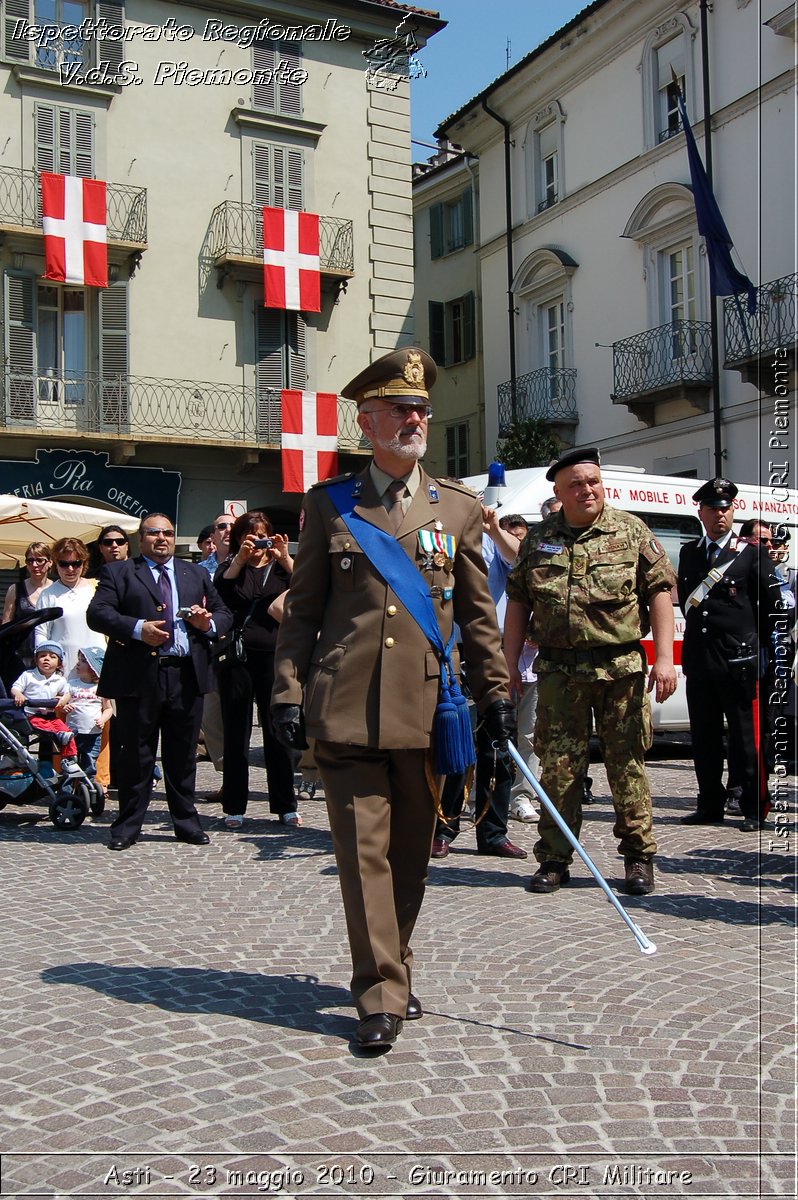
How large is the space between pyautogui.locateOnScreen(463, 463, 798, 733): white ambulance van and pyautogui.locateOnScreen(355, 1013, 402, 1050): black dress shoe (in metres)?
7.74

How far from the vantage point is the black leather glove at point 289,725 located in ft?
13.9

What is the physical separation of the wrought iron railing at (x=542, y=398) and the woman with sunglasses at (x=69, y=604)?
18727 millimetres

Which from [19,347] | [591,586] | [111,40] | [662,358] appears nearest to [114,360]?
[19,347]

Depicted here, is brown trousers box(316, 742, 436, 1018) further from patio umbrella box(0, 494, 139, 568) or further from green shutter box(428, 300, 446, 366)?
green shutter box(428, 300, 446, 366)

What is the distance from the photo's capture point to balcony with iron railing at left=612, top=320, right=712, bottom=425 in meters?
23.8

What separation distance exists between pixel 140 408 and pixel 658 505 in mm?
14344

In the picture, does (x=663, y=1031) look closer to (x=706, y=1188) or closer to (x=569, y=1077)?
(x=569, y=1077)

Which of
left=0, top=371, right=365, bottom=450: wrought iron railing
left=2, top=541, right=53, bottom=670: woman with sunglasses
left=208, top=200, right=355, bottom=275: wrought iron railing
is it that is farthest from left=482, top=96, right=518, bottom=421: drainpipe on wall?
left=2, top=541, right=53, bottom=670: woman with sunglasses

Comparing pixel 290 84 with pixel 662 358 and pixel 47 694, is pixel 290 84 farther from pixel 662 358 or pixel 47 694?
pixel 47 694

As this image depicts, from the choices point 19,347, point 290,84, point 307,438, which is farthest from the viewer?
point 290,84

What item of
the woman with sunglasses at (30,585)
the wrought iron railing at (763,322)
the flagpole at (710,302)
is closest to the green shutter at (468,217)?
the flagpole at (710,302)

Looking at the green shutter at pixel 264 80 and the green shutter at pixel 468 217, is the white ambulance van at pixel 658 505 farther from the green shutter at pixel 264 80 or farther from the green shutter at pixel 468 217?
the green shutter at pixel 468 217

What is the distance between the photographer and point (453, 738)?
4.20 metres

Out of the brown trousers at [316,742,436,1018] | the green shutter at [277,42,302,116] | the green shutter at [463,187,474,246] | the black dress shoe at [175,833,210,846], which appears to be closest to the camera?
the brown trousers at [316,742,436,1018]
